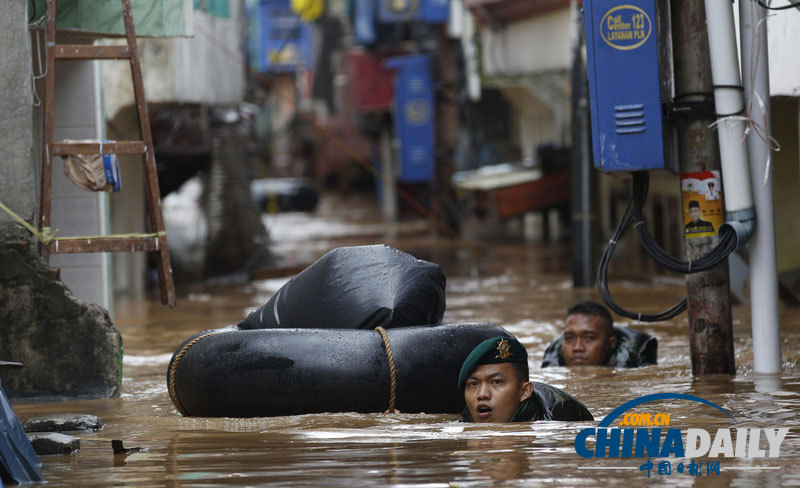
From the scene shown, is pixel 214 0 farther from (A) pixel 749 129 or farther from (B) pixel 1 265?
(A) pixel 749 129

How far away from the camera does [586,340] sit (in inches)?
398

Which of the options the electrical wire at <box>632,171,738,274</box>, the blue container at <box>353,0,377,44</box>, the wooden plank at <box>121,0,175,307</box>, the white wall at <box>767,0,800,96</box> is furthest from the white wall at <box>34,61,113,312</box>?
the blue container at <box>353,0,377,44</box>

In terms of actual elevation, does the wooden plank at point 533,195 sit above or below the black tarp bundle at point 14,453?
below

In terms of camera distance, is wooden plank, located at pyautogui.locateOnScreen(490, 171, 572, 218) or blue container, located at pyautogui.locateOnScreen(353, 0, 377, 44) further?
blue container, located at pyautogui.locateOnScreen(353, 0, 377, 44)

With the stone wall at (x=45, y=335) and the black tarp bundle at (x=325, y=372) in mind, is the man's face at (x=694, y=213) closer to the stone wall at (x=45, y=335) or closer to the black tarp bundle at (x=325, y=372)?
the black tarp bundle at (x=325, y=372)

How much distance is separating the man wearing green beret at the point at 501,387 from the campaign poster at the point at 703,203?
1.88 metres

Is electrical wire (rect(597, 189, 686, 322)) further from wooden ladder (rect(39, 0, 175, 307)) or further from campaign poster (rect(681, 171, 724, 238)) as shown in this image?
wooden ladder (rect(39, 0, 175, 307))

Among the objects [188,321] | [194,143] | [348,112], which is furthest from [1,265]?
[348,112]

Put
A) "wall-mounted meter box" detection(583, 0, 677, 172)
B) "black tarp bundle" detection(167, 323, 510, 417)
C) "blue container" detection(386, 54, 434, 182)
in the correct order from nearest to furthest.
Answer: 1. "black tarp bundle" detection(167, 323, 510, 417)
2. "wall-mounted meter box" detection(583, 0, 677, 172)
3. "blue container" detection(386, 54, 434, 182)

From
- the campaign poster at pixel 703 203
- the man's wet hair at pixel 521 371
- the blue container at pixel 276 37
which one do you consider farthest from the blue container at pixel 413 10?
the man's wet hair at pixel 521 371

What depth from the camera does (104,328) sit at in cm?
912

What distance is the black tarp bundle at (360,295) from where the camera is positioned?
27.0ft

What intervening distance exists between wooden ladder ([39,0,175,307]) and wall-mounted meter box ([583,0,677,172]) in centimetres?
315

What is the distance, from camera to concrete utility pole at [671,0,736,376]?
27.3ft
